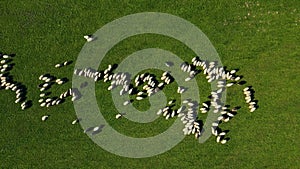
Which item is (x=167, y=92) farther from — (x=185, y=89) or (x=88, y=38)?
(x=88, y=38)

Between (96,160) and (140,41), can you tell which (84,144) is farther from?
(140,41)

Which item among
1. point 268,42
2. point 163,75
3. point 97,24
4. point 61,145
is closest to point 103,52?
point 97,24

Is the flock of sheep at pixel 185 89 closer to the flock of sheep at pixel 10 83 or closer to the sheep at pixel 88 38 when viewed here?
the sheep at pixel 88 38

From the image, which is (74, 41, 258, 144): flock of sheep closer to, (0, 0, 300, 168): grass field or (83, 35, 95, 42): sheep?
(0, 0, 300, 168): grass field

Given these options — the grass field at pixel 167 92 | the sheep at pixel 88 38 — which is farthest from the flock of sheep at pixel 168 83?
the grass field at pixel 167 92

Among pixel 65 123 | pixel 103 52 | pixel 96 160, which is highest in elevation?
pixel 103 52

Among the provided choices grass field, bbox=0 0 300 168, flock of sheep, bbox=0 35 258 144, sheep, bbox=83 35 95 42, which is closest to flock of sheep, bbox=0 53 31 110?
flock of sheep, bbox=0 35 258 144
